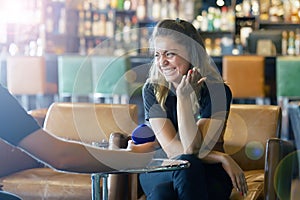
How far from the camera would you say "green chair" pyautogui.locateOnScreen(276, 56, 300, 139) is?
607 centimetres

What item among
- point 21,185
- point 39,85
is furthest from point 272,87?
point 21,185

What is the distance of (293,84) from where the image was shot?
6.12 metres

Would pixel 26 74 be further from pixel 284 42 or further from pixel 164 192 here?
pixel 164 192

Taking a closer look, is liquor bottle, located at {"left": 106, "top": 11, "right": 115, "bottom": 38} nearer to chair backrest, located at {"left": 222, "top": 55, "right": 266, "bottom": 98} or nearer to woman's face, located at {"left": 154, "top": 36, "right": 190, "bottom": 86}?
Result: chair backrest, located at {"left": 222, "top": 55, "right": 266, "bottom": 98}

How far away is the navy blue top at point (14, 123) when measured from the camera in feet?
4.14

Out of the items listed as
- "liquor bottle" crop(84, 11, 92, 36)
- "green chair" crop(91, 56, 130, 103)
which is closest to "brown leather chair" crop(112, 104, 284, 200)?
"green chair" crop(91, 56, 130, 103)

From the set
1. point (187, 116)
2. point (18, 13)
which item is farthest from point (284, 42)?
point (187, 116)

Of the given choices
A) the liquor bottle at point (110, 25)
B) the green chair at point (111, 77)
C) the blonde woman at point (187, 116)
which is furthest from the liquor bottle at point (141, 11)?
the blonde woman at point (187, 116)

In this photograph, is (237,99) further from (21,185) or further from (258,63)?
(21,185)

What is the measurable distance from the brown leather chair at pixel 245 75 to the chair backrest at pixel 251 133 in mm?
3067

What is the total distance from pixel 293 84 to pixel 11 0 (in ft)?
13.0

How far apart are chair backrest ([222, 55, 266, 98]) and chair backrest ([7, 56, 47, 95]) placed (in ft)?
6.44

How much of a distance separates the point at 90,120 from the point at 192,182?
1095 millimetres

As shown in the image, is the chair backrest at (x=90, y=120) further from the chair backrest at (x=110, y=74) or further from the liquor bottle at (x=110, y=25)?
the liquor bottle at (x=110, y=25)
